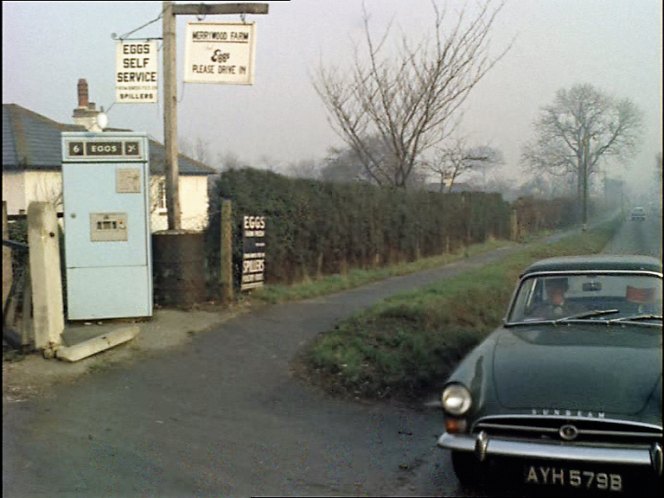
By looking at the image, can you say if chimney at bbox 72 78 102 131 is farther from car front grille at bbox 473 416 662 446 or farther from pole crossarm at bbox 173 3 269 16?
car front grille at bbox 473 416 662 446

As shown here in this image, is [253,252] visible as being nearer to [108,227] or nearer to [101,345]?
[108,227]

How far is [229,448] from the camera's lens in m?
4.64

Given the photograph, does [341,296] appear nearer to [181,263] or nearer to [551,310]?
[181,263]

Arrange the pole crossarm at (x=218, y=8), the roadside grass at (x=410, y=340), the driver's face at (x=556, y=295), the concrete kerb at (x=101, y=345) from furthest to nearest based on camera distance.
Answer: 1. the concrete kerb at (x=101, y=345)
2. the roadside grass at (x=410, y=340)
3. the pole crossarm at (x=218, y=8)
4. the driver's face at (x=556, y=295)

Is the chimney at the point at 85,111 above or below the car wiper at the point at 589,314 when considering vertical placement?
Result: above

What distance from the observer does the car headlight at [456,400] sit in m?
3.65

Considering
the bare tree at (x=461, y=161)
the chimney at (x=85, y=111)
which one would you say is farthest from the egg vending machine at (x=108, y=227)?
the bare tree at (x=461, y=161)

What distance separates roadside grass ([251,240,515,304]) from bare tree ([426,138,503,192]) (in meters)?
3.56

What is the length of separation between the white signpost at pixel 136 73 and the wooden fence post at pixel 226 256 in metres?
4.38

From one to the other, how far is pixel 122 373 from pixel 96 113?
2.37 m

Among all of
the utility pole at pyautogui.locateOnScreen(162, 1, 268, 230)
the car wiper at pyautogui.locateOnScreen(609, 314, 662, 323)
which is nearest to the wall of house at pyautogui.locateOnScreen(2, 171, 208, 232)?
the utility pole at pyautogui.locateOnScreen(162, 1, 268, 230)

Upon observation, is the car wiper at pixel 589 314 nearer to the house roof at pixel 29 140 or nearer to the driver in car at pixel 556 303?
the driver in car at pixel 556 303

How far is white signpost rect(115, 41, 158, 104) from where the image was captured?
183 inches

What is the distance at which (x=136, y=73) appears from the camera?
16.0 feet
